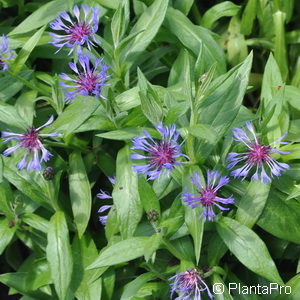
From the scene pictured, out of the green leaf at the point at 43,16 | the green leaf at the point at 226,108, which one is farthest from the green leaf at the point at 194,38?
the green leaf at the point at 43,16

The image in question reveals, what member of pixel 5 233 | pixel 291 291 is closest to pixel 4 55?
pixel 5 233

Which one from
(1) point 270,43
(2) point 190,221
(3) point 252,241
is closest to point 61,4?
(1) point 270,43

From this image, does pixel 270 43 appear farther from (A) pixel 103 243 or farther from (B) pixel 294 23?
(A) pixel 103 243

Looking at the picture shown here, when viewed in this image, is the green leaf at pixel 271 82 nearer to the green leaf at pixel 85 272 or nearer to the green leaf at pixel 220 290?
the green leaf at pixel 220 290

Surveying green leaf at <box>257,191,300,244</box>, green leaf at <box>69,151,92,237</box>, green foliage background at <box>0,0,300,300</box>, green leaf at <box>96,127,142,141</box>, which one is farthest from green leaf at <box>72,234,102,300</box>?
green leaf at <box>257,191,300,244</box>

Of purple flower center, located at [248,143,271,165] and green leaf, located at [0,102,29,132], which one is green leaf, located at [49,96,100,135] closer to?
green leaf, located at [0,102,29,132]

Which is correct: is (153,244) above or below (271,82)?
below

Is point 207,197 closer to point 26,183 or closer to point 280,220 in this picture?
point 280,220
